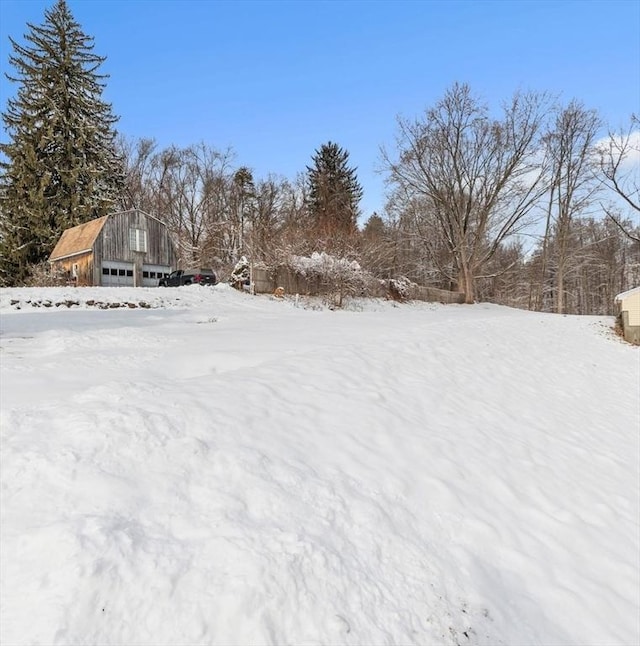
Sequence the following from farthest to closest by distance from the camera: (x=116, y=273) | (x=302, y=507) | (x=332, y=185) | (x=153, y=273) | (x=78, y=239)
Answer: (x=332, y=185), (x=153, y=273), (x=78, y=239), (x=116, y=273), (x=302, y=507)

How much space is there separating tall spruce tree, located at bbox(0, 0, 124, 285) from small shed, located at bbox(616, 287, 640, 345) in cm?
2899

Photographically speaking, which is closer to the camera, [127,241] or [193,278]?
[193,278]

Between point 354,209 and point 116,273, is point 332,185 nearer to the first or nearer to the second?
point 354,209

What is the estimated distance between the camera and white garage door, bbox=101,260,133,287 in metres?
22.7

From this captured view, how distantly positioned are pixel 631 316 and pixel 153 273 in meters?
22.7

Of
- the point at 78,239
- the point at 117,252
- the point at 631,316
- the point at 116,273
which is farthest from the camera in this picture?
the point at 78,239

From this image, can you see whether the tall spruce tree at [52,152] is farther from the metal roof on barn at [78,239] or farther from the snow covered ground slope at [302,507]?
the snow covered ground slope at [302,507]

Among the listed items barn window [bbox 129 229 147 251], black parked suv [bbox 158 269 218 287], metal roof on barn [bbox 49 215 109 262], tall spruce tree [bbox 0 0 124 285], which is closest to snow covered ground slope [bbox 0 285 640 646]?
black parked suv [bbox 158 269 218 287]

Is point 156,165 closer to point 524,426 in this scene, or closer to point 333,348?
point 333,348

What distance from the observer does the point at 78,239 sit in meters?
23.3

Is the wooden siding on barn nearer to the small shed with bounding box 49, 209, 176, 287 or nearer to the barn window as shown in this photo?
the small shed with bounding box 49, 209, 176, 287

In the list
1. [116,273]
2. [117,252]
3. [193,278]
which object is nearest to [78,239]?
[117,252]

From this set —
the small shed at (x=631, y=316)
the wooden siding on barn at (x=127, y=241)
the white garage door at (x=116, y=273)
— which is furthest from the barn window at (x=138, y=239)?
the small shed at (x=631, y=316)

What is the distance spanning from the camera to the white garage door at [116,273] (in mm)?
22719
